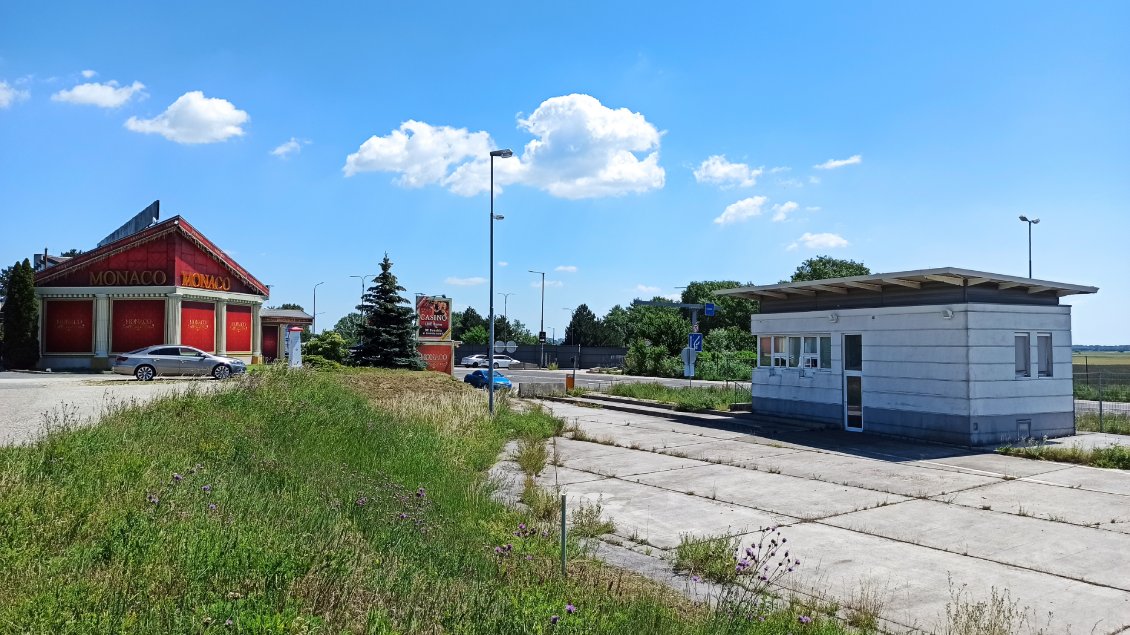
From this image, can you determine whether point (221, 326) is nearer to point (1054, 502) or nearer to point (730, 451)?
point (730, 451)

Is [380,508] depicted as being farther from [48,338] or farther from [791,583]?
[48,338]

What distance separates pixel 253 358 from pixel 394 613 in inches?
1552

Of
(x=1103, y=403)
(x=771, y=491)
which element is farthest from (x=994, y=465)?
(x=1103, y=403)

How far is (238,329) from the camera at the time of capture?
40.8 m

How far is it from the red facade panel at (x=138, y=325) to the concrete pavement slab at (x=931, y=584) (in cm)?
3600

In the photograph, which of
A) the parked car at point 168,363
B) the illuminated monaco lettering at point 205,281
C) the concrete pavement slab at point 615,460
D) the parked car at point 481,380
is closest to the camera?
the concrete pavement slab at point 615,460

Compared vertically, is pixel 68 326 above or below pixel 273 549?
above

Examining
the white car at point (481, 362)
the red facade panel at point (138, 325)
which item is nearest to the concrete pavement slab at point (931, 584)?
the red facade panel at point (138, 325)

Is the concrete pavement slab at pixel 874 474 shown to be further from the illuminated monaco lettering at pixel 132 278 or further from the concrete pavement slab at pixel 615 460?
the illuminated monaco lettering at pixel 132 278

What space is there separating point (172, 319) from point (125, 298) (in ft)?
9.03

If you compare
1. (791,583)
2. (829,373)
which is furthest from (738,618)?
(829,373)

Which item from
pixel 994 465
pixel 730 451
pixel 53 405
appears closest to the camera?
pixel 994 465

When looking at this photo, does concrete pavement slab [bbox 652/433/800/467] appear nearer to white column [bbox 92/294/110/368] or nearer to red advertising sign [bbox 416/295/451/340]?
red advertising sign [bbox 416/295/451/340]

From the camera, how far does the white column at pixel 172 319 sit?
119 ft
